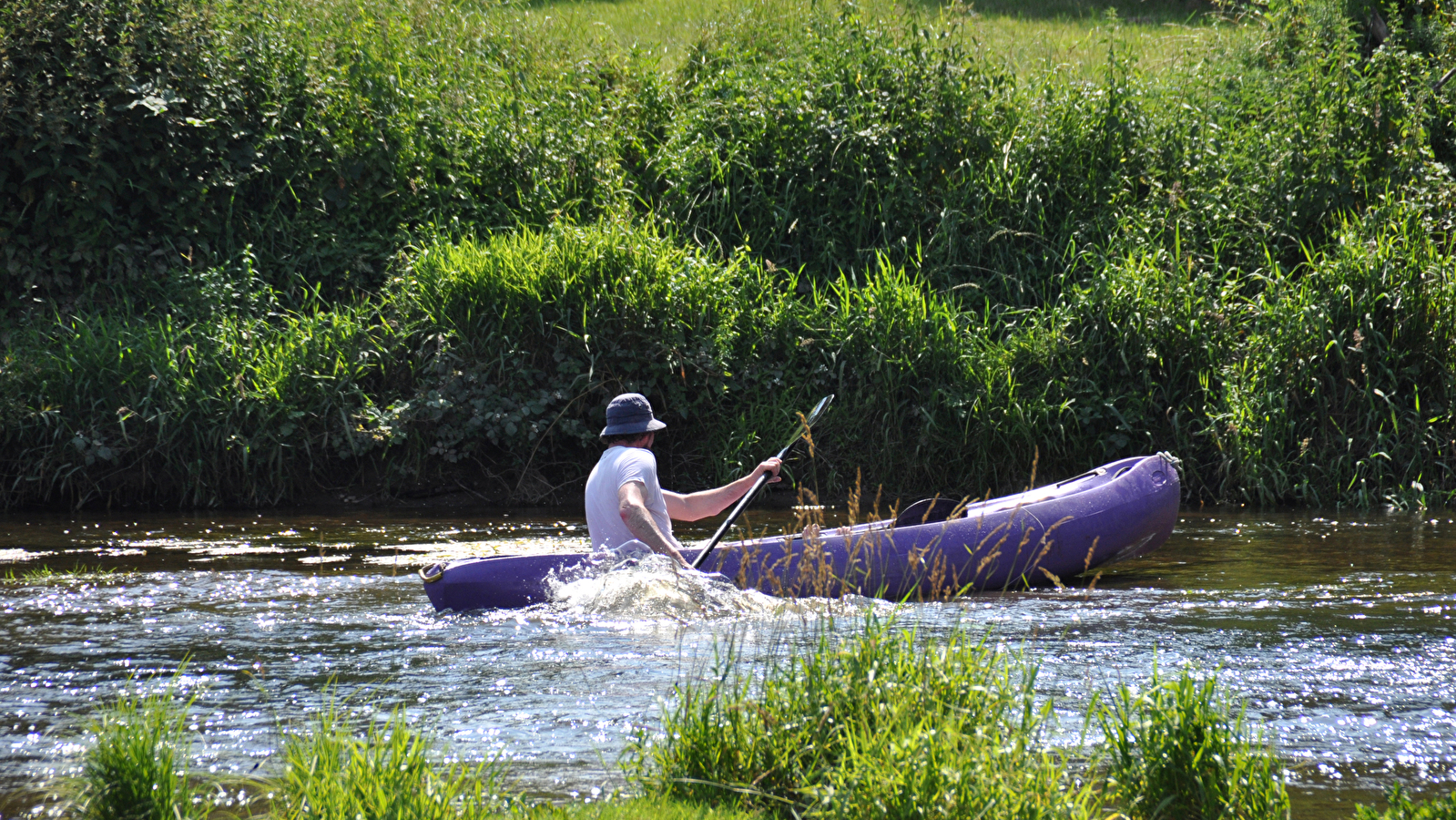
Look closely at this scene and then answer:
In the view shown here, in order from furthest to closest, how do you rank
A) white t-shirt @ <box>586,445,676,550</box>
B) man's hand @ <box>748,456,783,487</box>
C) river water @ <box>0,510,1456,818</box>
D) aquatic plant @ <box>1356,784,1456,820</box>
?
man's hand @ <box>748,456,783,487</box> → white t-shirt @ <box>586,445,676,550</box> → river water @ <box>0,510,1456,818</box> → aquatic plant @ <box>1356,784,1456,820</box>

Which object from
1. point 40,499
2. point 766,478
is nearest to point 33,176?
point 40,499

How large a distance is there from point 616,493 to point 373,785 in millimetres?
3394

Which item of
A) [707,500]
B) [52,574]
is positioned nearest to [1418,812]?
[707,500]

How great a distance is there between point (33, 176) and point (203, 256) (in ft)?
4.82

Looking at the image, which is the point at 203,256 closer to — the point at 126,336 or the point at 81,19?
the point at 126,336

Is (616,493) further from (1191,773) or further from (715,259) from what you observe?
(715,259)

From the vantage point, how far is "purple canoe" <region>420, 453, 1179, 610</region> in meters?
5.91

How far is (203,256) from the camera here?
1150cm

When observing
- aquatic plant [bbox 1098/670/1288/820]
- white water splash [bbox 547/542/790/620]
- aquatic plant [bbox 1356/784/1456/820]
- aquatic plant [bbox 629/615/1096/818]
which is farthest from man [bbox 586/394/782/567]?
aquatic plant [bbox 1356/784/1456/820]

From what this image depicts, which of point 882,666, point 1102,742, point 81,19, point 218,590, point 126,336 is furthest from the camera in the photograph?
point 81,19

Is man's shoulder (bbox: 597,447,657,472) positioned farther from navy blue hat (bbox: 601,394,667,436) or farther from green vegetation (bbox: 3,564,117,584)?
green vegetation (bbox: 3,564,117,584)

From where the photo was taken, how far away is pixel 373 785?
2.71 metres

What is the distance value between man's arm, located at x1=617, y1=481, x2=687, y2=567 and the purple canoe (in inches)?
12.2

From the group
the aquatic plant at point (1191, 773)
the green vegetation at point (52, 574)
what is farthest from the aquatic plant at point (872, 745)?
the green vegetation at point (52, 574)
